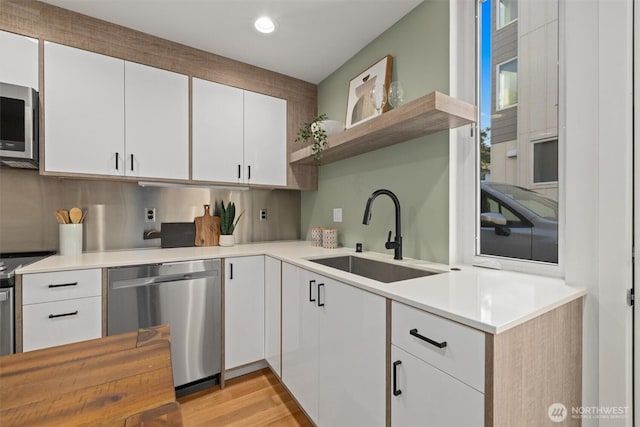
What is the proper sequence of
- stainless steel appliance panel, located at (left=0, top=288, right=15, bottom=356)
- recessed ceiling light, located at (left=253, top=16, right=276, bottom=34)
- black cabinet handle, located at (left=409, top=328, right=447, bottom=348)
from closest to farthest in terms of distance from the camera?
black cabinet handle, located at (left=409, top=328, right=447, bottom=348)
stainless steel appliance panel, located at (left=0, top=288, right=15, bottom=356)
recessed ceiling light, located at (left=253, top=16, right=276, bottom=34)

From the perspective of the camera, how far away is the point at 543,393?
36.7 inches

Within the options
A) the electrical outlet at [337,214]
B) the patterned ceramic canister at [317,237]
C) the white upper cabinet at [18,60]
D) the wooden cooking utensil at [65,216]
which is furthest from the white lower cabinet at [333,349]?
the white upper cabinet at [18,60]

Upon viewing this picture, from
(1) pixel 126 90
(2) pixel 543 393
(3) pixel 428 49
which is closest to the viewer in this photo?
(2) pixel 543 393

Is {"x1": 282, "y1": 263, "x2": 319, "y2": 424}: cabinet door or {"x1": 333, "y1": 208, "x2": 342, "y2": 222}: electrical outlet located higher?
{"x1": 333, "y1": 208, "x2": 342, "y2": 222}: electrical outlet

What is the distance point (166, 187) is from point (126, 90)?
29.0 inches

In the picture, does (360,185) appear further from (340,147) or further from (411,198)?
(411,198)

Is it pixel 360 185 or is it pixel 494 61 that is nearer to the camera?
pixel 494 61

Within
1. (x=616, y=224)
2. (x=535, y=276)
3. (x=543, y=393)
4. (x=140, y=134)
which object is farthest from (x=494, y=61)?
(x=140, y=134)

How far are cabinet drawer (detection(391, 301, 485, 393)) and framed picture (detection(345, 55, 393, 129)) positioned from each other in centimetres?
129

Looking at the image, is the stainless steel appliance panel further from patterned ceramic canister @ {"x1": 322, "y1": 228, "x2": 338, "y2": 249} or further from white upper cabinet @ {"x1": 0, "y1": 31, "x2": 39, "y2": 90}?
patterned ceramic canister @ {"x1": 322, "y1": 228, "x2": 338, "y2": 249}

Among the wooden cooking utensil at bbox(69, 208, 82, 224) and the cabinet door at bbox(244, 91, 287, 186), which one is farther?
the cabinet door at bbox(244, 91, 287, 186)

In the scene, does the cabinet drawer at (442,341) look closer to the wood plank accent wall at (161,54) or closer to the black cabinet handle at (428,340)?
the black cabinet handle at (428,340)

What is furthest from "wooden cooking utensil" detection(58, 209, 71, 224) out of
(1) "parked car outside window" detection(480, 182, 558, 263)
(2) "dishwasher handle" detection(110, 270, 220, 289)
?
(1) "parked car outside window" detection(480, 182, 558, 263)

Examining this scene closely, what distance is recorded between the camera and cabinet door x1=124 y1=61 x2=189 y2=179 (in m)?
2.00
